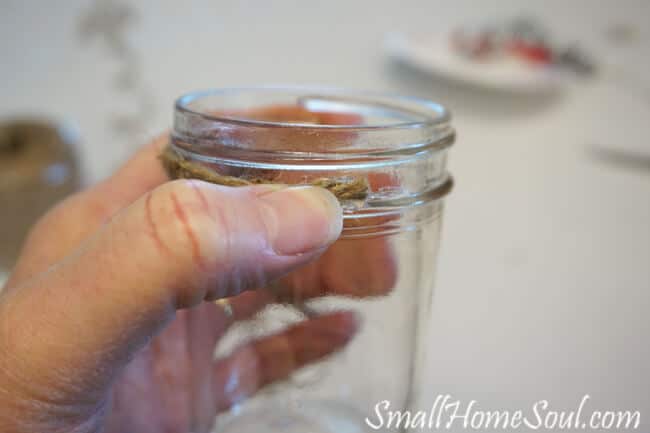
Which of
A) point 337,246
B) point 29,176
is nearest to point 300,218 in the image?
point 337,246

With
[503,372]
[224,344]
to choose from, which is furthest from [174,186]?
[503,372]

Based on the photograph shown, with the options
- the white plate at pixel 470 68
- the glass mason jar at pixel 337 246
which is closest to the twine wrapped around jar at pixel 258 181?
the glass mason jar at pixel 337 246

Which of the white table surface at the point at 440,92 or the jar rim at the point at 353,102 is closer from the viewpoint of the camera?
the jar rim at the point at 353,102

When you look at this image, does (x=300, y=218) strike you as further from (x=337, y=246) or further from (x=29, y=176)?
(x=29, y=176)

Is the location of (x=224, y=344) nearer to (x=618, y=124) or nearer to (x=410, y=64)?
(x=410, y=64)

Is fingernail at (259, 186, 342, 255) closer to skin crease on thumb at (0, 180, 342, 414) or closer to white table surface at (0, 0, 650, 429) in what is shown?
skin crease on thumb at (0, 180, 342, 414)

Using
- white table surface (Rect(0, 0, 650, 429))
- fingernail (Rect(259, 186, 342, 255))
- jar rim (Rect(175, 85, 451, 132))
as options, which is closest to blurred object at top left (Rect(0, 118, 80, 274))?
white table surface (Rect(0, 0, 650, 429))

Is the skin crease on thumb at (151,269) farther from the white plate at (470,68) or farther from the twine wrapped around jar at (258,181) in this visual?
the white plate at (470,68)
